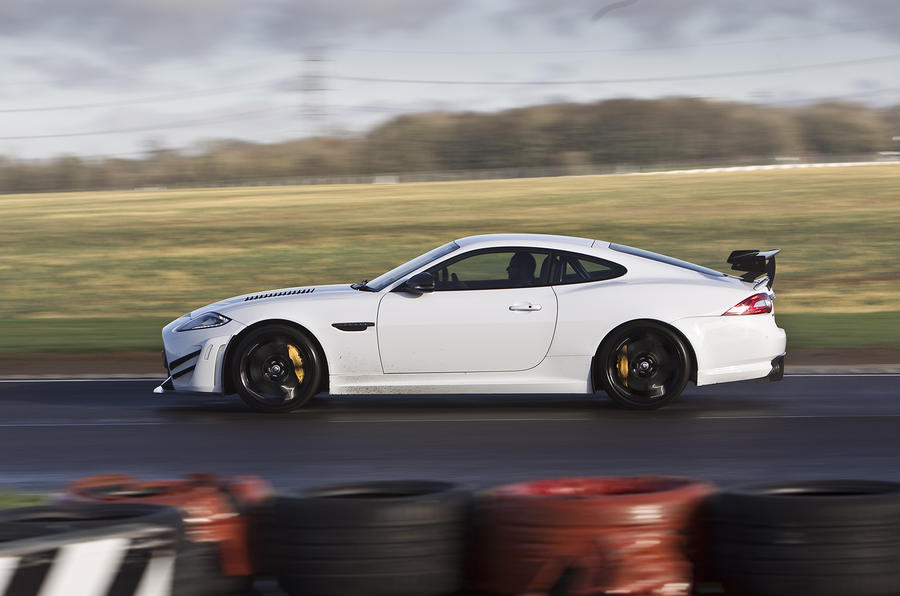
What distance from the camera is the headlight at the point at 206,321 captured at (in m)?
9.93

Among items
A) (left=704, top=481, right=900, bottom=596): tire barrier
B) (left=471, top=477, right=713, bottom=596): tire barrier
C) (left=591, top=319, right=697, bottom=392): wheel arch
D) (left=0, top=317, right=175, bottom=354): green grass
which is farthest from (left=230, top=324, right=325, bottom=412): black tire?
(left=704, top=481, right=900, bottom=596): tire barrier

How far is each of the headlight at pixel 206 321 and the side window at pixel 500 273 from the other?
5.64ft

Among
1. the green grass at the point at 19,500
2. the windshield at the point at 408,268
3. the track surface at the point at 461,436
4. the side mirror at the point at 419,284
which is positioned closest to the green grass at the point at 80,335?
the track surface at the point at 461,436

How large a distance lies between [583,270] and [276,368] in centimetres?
255

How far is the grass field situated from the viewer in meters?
24.0

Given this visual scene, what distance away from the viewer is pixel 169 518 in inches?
156

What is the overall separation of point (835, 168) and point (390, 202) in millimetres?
23225

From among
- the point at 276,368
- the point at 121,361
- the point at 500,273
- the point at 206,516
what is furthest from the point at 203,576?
the point at 121,361

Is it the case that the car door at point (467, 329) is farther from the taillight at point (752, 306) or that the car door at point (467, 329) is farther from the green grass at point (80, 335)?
the green grass at point (80, 335)

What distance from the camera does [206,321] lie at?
32.8ft

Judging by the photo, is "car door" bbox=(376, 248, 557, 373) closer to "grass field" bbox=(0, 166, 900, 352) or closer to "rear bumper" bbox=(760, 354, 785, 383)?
"rear bumper" bbox=(760, 354, 785, 383)

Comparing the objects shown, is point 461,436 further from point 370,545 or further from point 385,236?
point 385,236

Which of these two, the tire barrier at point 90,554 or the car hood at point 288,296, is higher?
the car hood at point 288,296

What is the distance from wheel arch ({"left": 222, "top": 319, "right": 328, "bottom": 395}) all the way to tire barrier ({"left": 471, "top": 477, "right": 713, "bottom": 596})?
5.56m
